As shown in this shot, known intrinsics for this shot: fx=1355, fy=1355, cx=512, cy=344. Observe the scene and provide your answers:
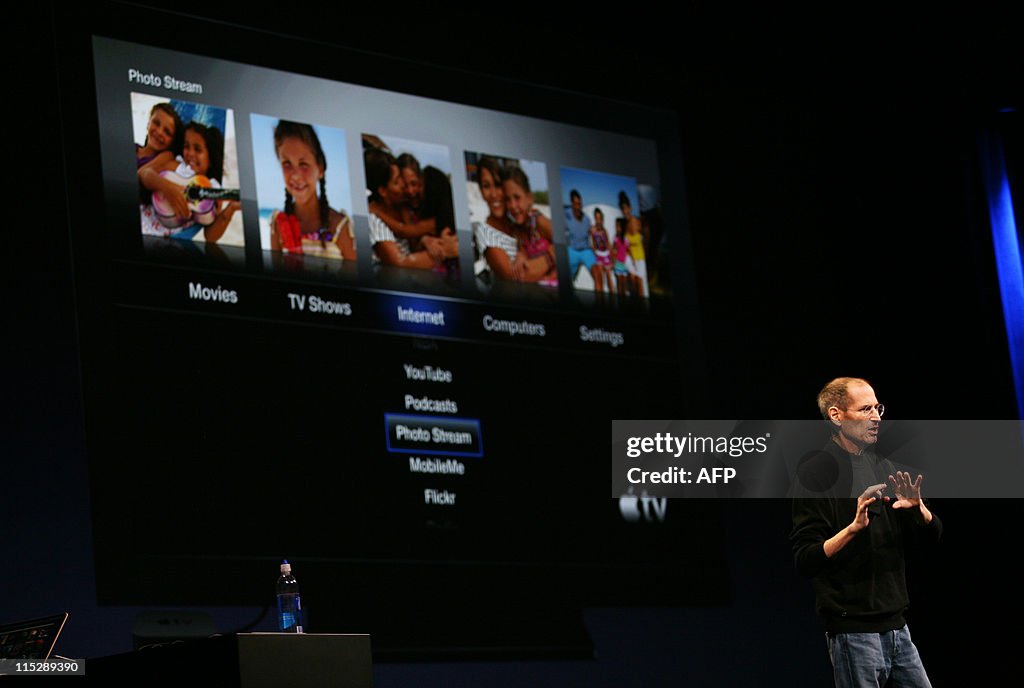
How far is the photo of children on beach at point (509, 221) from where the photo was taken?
183 inches

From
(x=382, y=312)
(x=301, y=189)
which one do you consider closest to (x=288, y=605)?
(x=382, y=312)

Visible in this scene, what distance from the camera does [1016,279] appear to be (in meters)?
5.45

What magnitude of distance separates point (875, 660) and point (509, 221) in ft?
7.08

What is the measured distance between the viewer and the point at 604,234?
4.92 m

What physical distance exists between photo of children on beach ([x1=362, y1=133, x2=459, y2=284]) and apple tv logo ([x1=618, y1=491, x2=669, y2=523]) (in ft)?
3.17

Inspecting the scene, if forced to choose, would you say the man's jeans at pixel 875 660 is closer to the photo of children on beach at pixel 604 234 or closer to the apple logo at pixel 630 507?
the apple logo at pixel 630 507

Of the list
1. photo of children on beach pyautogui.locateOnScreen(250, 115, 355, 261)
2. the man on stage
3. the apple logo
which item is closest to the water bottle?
photo of children on beach pyautogui.locateOnScreen(250, 115, 355, 261)

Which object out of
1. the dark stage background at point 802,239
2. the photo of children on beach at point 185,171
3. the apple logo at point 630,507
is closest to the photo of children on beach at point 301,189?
the photo of children on beach at point 185,171

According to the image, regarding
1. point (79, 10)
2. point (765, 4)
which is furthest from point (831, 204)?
point (79, 10)

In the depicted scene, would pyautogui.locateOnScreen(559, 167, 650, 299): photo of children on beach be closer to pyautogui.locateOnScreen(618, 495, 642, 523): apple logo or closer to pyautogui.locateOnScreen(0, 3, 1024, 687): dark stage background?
pyautogui.locateOnScreen(0, 3, 1024, 687): dark stage background

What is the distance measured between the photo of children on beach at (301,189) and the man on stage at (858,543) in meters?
1.78

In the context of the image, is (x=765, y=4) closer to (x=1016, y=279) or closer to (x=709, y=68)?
(x=709, y=68)

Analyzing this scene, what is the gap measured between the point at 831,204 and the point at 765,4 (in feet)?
3.16

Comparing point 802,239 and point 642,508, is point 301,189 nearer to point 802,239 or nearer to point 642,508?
point 642,508
